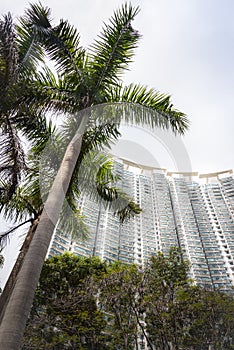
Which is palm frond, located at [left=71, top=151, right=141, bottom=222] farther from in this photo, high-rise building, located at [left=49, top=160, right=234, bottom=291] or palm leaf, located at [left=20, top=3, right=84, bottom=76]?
high-rise building, located at [left=49, top=160, right=234, bottom=291]

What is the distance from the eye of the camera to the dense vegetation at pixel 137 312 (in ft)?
31.8

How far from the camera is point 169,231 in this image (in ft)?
90.2

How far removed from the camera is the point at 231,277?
1142 inches

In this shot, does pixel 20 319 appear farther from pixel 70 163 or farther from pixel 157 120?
pixel 157 120

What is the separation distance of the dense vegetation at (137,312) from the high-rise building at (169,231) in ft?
40.3

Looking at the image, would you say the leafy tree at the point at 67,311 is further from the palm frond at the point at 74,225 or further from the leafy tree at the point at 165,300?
the palm frond at the point at 74,225

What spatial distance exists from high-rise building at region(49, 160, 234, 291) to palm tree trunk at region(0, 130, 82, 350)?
791 inches

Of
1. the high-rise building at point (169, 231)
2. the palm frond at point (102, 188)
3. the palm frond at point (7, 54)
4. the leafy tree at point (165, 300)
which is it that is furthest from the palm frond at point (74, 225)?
the high-rise building at point (169, 231)

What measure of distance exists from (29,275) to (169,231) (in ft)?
86.1

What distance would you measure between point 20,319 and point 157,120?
13.3 ft

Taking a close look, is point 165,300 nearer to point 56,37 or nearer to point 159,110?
point 159,110

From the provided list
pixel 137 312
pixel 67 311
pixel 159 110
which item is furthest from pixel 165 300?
pixel 159 110

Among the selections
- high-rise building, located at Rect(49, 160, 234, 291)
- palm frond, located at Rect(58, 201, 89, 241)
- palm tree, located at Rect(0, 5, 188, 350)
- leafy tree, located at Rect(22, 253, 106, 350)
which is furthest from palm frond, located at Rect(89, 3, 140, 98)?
high-rise building, located at Rect(49, 160, 234, 291)

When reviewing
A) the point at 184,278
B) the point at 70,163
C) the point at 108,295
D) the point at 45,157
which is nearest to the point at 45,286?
the point at 108,295
